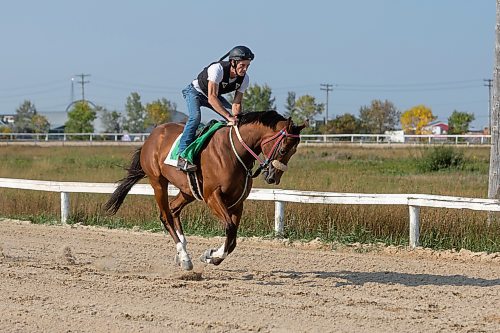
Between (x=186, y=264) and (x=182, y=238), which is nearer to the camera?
(x=186, y=264)

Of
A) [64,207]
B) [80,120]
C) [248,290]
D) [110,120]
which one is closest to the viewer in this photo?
[248,290]

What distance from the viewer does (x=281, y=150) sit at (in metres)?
8.96

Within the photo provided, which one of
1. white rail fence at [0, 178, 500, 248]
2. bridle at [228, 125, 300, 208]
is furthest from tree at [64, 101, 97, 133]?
bridle at [228, 125, 300, 208]

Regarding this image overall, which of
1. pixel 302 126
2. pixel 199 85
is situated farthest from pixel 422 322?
pixel 199 85

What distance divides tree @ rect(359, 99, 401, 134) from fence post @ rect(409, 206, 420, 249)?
9371cm

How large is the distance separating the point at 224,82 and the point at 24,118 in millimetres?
117368

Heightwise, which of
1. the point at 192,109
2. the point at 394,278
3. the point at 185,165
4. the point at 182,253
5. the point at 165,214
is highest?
the point at 192,109

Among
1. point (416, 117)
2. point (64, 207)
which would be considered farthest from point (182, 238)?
point (416, 117)

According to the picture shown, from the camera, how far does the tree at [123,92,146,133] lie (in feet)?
384

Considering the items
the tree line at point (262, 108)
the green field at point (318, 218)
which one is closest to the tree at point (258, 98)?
the tree line at point (262, 108)

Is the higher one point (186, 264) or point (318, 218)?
point (318, 218)

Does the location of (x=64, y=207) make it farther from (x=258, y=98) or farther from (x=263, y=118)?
(x=258, y=98)

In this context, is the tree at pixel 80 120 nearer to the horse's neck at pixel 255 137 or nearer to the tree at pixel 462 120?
the tree at pixel 462 120

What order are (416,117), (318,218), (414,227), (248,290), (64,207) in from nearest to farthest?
(248,290) → (414,227) → (318,218) → (64,207) → (416,117)
